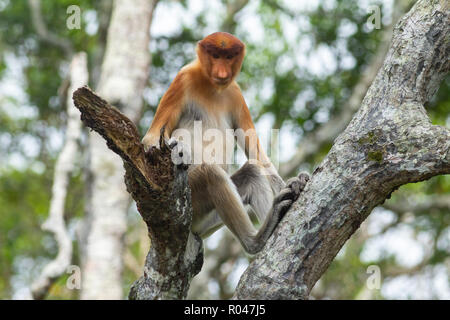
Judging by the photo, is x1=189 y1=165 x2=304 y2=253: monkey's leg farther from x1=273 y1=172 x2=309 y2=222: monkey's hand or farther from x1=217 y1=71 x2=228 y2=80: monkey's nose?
x1=217 y1=71 x2=228 y2=80: monkey's nose

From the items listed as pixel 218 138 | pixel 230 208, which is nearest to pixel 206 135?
pixel 218 138

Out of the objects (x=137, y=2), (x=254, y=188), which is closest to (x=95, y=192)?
(x=137, y=2)

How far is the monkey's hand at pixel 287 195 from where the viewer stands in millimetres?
3172

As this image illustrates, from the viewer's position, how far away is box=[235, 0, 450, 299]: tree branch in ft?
8.23

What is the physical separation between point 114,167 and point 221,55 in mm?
3819

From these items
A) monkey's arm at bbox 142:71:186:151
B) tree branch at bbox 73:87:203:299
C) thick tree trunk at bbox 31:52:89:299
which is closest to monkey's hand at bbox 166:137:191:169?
tree branch at bbox 73:87:203:299

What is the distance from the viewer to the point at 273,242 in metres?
2.67

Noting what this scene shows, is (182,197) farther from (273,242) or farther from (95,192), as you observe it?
(95,192)

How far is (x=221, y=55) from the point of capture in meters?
3.75

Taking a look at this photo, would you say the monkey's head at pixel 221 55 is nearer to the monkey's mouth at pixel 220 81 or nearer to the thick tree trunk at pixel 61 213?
the monkey's mouth at pixel 220 81

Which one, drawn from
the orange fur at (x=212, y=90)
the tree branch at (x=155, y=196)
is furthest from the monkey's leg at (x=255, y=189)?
the tree branch at (x=155, y=196)

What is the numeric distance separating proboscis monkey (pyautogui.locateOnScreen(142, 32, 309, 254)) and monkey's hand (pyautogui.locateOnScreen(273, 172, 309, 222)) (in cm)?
16
